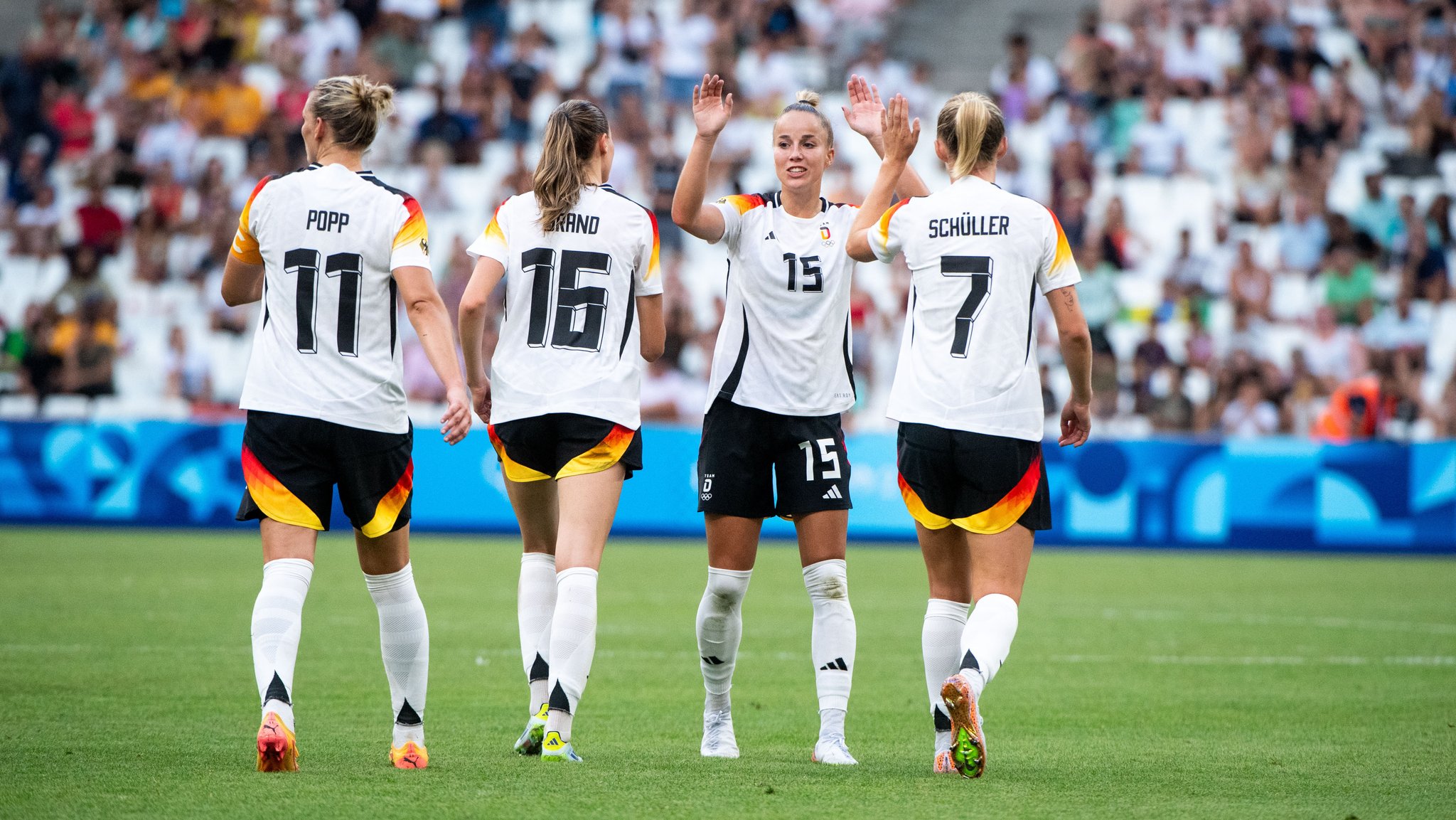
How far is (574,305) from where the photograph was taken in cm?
616

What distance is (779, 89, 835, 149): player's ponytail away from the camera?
6.48m

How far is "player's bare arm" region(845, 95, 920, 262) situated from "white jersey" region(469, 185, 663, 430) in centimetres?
77

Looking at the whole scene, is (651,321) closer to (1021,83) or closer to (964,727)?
(964,727)

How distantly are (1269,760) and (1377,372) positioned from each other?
14175 mm

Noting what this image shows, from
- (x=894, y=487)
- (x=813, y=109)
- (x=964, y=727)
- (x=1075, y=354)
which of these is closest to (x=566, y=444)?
(x=813, y=109)

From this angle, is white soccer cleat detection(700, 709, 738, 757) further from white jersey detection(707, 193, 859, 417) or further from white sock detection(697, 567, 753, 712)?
white jersey detection(707, 193, 859, 417)

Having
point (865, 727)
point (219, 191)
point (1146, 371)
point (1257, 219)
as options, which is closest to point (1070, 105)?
point (1257, 219)

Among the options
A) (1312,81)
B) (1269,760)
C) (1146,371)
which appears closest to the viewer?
(1269,760)

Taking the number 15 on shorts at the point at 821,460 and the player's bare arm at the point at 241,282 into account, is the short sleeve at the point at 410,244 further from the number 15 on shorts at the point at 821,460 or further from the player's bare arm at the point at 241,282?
the number 15 on shorts at the point at 821,460

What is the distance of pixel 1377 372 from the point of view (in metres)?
19.3

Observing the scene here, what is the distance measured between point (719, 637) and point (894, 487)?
36.8ft

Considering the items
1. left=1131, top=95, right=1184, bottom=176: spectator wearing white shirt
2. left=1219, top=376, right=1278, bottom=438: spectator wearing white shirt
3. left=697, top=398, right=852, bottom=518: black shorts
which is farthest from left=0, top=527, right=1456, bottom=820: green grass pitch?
left=1131, top=95, right=1184, bottom=176: spectator wearing white shirt

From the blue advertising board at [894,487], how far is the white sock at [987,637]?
11366mm

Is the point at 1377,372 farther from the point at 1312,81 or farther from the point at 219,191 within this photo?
the point at 219,191
